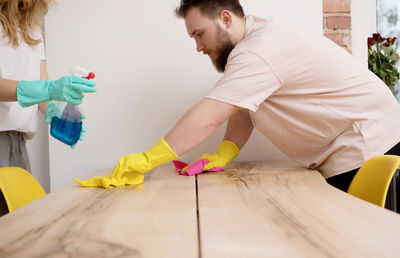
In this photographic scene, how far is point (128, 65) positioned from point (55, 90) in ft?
2.64

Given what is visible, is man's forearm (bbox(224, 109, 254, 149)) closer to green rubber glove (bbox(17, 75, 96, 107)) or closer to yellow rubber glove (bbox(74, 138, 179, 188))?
yellow rubber glove (bbox(74, 138, 179, 188))

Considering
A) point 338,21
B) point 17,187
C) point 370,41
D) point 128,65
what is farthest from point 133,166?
point 370,41

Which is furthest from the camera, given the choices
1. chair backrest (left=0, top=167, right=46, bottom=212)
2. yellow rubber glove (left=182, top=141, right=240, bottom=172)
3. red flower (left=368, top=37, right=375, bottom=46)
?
red flower (left=368, top=37, right=375, bottom=46)

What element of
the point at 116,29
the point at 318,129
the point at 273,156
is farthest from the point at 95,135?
the point at 318,129

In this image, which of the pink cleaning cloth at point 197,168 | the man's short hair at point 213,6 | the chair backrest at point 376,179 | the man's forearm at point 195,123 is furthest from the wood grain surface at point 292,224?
the man's short hair at point 213,6

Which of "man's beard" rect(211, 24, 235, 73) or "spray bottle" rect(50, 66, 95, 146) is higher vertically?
"man's beard" rect(211, 24, 235, 73)

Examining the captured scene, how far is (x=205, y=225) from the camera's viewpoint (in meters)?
0.68

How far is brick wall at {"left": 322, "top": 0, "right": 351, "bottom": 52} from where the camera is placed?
80.3 inches

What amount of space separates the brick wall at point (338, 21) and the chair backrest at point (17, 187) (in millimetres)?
1672

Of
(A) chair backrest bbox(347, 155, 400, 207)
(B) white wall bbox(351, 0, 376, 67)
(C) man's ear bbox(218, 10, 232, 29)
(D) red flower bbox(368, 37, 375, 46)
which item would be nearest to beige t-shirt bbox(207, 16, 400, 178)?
(C) man's ear bbox(218, 10, 232, 29)

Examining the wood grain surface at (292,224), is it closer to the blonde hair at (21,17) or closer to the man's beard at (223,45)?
the man's beard at (223,45)

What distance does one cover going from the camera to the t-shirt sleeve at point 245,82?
132 centimetres

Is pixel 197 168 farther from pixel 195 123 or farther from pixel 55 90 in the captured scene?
pixel 55 90

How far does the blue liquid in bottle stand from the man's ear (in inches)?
29.5
